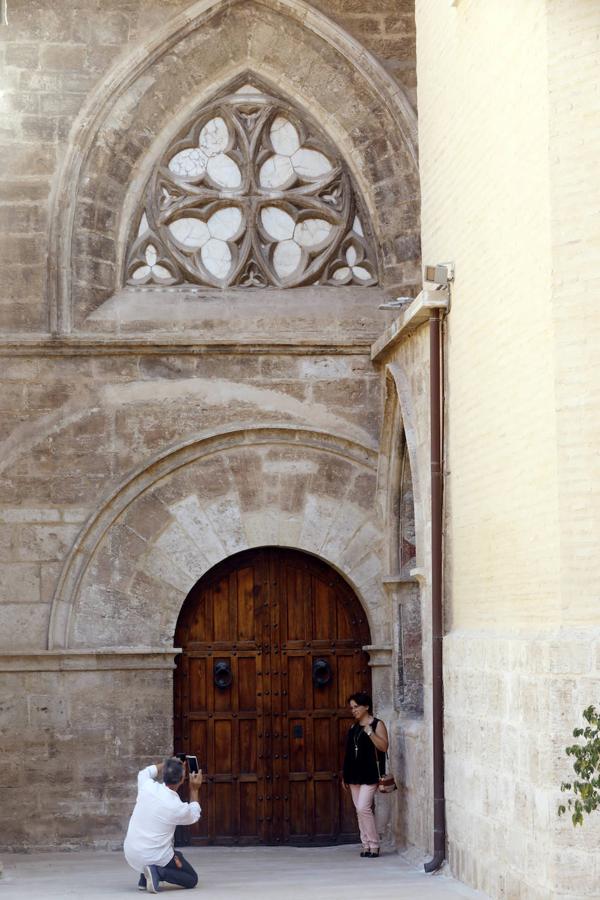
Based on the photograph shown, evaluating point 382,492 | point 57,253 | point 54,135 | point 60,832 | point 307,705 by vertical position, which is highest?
point 54,135

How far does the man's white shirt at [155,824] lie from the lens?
902 centimetres

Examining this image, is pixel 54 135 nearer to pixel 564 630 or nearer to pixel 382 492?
pixel 382 492

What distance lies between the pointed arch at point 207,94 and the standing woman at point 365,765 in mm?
3717

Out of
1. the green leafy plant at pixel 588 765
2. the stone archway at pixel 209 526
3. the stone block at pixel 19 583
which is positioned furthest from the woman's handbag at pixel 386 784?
the green leafy plant at pixel 588 765

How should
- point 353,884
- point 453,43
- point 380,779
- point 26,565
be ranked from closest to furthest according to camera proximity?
point 353,884, point 453,43, point 380,779, point 26,565

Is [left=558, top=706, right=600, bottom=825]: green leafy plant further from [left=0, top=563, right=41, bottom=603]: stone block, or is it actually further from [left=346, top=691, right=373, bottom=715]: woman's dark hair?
[left=0, top=563, right=41, bottom=603]: stone block

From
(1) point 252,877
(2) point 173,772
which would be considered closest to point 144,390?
(2) point 173,772

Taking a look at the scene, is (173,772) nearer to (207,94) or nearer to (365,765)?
(365,765)

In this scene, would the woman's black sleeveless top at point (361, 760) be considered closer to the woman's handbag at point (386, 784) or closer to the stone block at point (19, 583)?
the woman's handbag at point (386, 784)

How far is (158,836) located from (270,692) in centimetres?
325

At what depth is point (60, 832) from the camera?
11.5 metres

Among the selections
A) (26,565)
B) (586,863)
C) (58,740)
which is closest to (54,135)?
(26,565)

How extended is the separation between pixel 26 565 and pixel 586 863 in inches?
234

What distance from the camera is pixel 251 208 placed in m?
12.8
